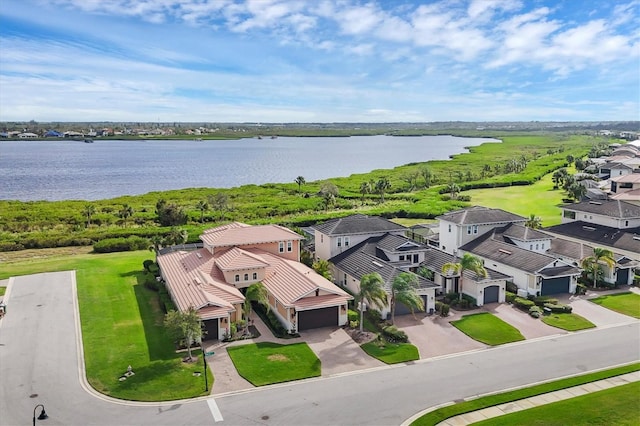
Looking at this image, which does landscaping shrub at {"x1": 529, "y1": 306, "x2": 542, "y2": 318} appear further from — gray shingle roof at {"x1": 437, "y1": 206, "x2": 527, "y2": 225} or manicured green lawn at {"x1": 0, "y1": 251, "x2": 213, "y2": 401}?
manicured green lawn at {"x1": 0, "y1": 251, "x2": 213, "y2": 401}

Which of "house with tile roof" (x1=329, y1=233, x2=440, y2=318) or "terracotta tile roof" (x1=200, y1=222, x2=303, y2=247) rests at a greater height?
"terracotta tile roof" (x1=200, y1=222, x2=303, y2=247)

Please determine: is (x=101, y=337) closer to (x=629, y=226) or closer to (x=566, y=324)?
(x=566, y=324)

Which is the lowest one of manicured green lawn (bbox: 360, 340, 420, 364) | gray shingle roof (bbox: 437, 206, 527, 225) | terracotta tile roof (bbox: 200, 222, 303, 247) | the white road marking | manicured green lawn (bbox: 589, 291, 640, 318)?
manicured green lawn (bbox: 589, 291, 640, 318)

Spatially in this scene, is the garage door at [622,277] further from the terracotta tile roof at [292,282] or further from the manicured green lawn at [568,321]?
the terracotta tile roof at [292,282]

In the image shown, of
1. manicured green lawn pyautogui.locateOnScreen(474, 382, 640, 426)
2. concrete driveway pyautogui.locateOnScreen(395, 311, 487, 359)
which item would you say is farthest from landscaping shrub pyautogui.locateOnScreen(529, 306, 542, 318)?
manicured green lawn pyautogui.locateOnScreen(474, 382, 640, 426)

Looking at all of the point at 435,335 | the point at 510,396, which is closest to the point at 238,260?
the point at 435,335

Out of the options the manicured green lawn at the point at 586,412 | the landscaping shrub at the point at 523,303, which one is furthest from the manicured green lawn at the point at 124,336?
the landscaping shrub at the point at 523,303
